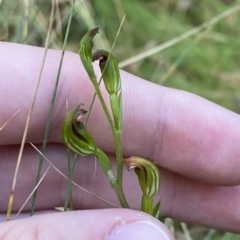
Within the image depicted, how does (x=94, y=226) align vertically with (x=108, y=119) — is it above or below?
below

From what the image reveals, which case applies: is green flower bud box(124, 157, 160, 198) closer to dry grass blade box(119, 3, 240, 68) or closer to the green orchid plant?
the green orchid plant

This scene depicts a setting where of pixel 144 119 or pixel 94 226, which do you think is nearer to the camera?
pixel 94 226

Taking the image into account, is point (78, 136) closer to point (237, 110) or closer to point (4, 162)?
point (4, 162)

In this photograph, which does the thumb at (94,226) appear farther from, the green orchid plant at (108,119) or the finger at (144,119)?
the finger at (144,119)

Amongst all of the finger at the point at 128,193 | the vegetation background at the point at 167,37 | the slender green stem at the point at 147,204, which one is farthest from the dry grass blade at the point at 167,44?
the slender green stem at the point at 147,204

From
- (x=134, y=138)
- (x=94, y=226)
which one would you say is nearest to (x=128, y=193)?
(x=134, y=138)

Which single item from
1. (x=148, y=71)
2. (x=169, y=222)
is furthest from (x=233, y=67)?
(x=169, y=222)

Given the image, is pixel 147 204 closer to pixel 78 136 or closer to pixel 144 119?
pixel 78 136
